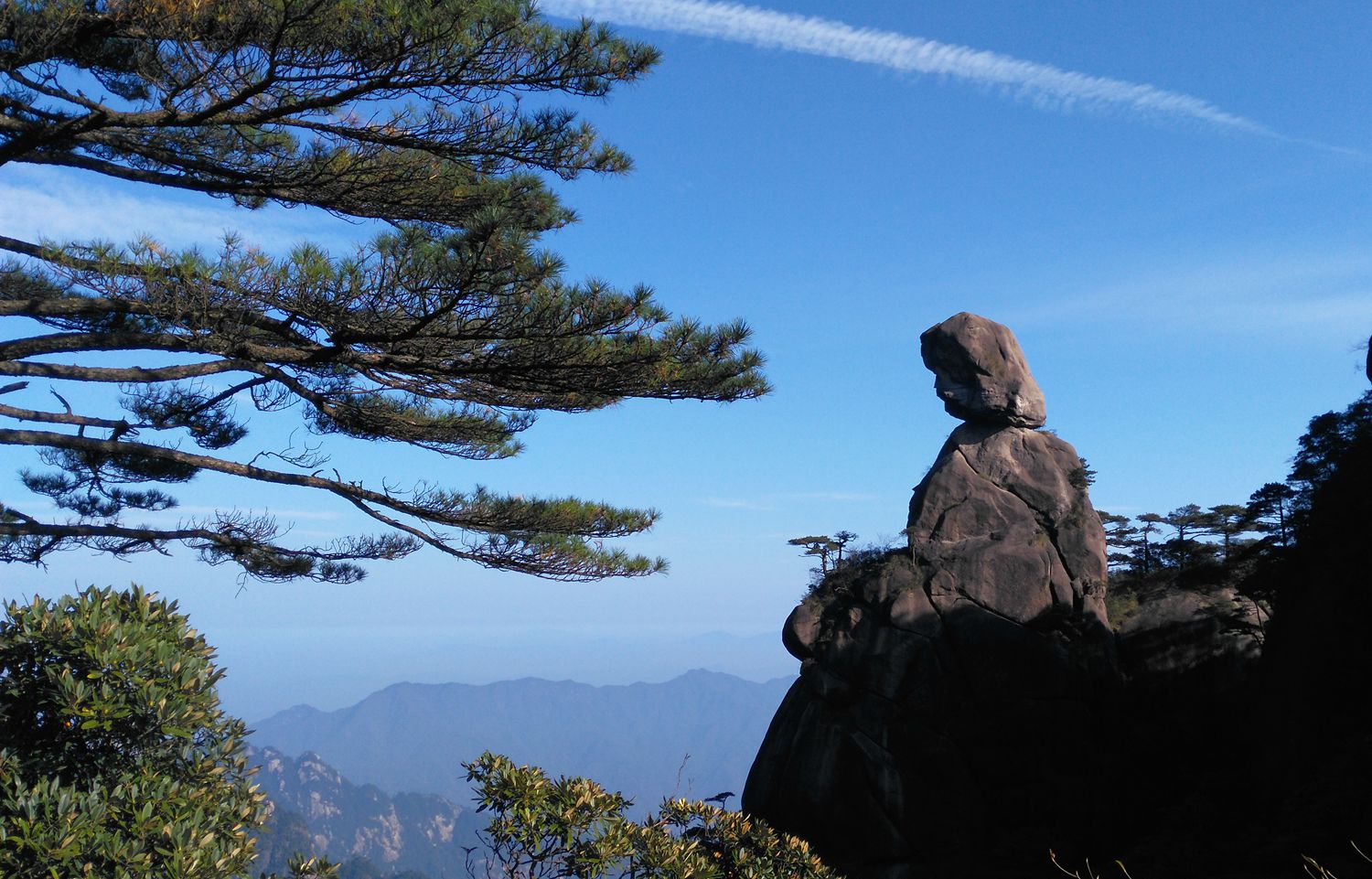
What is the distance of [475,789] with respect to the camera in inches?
196

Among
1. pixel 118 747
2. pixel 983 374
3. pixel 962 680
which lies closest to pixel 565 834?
pixel 118 747

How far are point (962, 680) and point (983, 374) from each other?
5.59 metres

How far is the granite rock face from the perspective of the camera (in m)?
17.1

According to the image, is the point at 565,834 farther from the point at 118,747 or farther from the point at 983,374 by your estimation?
the point at 983,374

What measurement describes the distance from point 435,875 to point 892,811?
19461 centimetres

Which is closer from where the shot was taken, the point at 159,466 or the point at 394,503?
the point at 394,503

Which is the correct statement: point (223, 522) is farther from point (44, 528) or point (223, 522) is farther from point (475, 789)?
point (475, 789)

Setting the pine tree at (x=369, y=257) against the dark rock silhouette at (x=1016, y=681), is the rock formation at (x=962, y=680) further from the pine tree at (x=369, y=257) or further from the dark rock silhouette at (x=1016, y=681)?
the pine tree at (x=369, y=257)

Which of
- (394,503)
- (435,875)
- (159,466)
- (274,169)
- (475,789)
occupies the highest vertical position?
(274,169)

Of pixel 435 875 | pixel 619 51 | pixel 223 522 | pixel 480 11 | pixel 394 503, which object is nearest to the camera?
pixel 480 11

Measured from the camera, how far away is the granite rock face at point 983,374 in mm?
17141

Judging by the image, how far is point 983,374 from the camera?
678 inches

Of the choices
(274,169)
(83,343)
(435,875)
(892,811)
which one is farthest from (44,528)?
(435,875)

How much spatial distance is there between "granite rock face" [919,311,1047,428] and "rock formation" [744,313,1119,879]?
58mm
